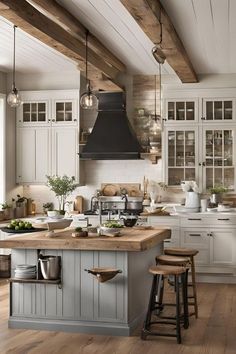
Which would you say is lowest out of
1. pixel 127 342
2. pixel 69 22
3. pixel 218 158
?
pixel 127 342

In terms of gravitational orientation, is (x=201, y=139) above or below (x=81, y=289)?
above

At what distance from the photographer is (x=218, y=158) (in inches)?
353

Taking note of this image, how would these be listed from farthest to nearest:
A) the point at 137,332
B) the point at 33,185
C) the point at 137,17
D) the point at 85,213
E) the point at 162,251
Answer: the point at 33,185, the point at 85,213, the point at 162,251, the point at 137,332, the point at 137,17

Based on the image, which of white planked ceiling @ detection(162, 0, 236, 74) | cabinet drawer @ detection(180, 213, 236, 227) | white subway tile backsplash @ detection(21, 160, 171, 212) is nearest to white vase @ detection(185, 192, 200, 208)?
cabinet drawer @ detection(180, 213, 236, 227)

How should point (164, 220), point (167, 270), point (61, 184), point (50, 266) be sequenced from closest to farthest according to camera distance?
point (167, 270) → point (50, 266) → point (164, 220) → point (61, 184)

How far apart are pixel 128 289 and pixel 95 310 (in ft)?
1.23

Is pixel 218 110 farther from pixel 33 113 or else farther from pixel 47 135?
pixel 33 113

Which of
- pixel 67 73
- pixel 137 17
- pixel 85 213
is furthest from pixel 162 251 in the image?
pixel 67 73

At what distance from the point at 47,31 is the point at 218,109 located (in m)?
3.74

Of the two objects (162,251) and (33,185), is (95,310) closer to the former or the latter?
(162,251)

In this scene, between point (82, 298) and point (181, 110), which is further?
point (181, 110)

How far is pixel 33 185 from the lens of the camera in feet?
31.1

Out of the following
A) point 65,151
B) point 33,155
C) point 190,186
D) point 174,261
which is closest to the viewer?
point 174,261

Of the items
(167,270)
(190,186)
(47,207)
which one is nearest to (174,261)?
(167,270)
